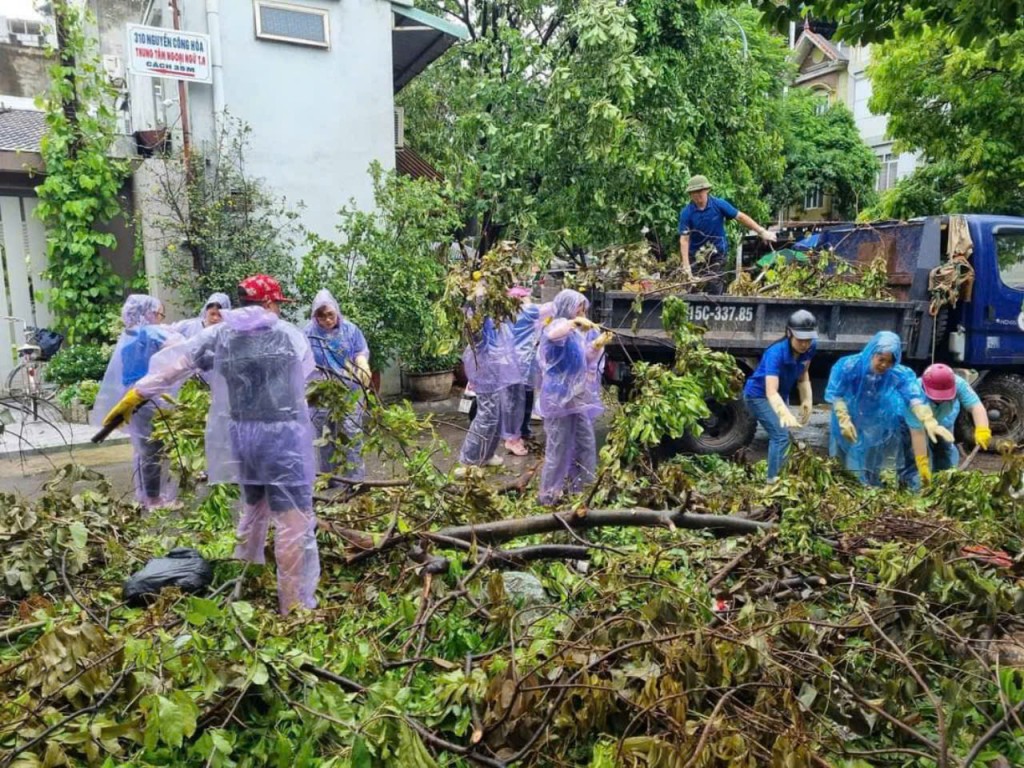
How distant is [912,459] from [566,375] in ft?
8.10

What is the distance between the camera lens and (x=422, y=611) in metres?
3.03

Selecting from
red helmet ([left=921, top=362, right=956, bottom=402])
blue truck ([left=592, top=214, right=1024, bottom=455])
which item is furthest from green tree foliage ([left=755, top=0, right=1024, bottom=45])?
blue truck ([left=592, top=214, right=1024, bottom=455])

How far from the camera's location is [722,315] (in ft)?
22.6

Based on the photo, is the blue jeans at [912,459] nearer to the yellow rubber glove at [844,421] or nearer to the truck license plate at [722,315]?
the yellow rubber glove at [844,421]

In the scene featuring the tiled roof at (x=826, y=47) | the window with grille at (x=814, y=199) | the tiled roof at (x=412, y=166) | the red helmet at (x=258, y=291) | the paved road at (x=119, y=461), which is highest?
the tiled roof at (x=826, y=47)

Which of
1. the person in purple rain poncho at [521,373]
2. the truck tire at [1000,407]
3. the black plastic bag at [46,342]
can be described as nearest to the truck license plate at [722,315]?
the person in purple rain poncho at [521,373]

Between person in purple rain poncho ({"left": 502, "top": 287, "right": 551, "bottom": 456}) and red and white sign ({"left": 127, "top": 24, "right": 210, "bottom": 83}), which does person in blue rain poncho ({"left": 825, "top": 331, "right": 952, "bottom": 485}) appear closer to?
person in purple rain poncho ({"left": 502, "top": 287, "right": 551, "bottom": 456})

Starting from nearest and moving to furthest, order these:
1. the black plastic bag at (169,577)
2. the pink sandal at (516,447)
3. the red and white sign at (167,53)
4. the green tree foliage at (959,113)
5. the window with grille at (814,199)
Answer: the black plastic bag at (169,577) → the pink sandal at (516,447) → the red and white sign at (167,53) → the green tree foliage at (959,113) → the window with grille at (814,199)

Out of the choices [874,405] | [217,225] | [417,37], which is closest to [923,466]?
[874,405]

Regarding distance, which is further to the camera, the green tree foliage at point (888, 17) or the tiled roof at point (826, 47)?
the tiled roof at point (826, 47)

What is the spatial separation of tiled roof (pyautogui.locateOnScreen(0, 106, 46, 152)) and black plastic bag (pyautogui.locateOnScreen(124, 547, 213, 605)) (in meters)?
8.69

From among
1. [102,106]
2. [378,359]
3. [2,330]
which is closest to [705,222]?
[378,359]

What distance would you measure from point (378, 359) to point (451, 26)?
4.86m

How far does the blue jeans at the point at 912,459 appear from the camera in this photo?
18.2ft
